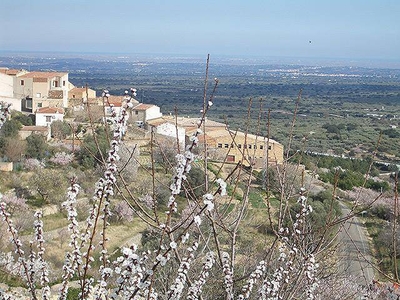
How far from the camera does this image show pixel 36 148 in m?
22.7

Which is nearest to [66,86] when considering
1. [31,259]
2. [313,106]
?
[31,259]

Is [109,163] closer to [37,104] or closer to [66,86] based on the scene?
[37,104]

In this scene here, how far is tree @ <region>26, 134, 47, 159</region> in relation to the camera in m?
22.5

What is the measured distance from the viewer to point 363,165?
3147 cm

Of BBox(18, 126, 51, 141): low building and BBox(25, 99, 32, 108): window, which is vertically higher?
BBox(25, 99, 32, 108): window

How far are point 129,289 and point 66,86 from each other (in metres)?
32.7

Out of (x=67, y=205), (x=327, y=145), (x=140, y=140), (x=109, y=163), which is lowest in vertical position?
(x=327, y=145)

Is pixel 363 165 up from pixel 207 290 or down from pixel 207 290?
down

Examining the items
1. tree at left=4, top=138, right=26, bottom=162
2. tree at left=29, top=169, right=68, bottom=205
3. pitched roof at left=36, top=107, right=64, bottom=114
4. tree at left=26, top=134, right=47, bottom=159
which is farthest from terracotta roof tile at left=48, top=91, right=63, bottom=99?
tree at left=29, top=169, right=68, bottom=205

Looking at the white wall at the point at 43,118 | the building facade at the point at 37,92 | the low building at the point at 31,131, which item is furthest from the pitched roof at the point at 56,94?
the low building at the point at 31,131

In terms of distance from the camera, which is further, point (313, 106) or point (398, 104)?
point (398, 104)

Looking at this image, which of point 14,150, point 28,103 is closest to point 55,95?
point 28,103

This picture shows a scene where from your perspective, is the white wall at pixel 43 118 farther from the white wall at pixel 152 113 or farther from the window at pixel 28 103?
the white wall at pixel 152 113

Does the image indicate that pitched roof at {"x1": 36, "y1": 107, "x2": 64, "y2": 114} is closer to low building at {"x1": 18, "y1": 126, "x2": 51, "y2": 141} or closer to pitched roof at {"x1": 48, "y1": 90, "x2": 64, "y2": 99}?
low building at {"x1": 18, "y1": 126, "x2": 51, "y2": 141}
